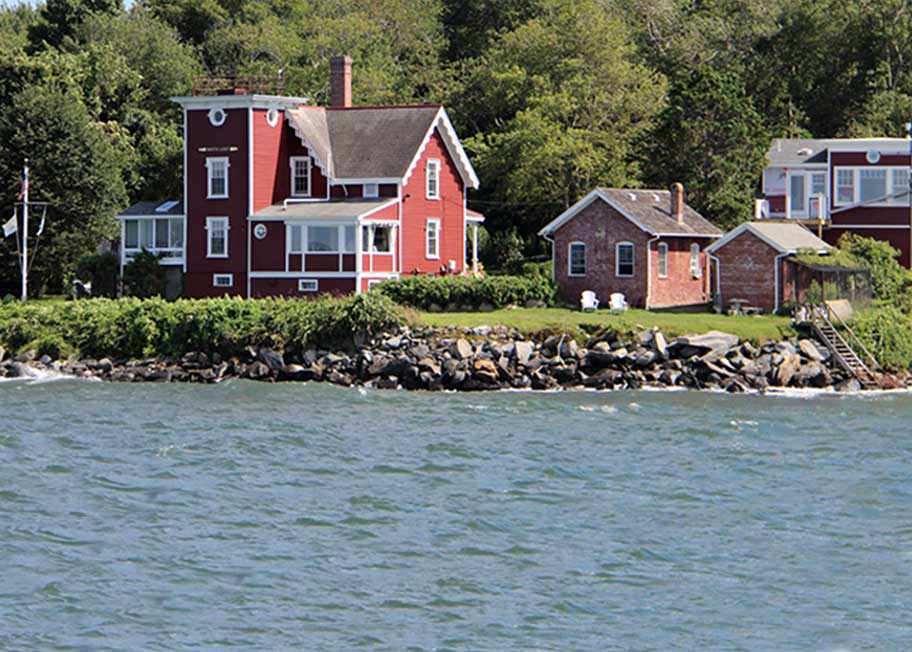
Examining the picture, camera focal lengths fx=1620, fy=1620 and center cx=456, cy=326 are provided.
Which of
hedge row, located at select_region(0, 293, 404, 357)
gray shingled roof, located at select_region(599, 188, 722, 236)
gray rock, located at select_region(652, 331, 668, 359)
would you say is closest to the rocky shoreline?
gray rock, located at select_region(652, 331, 668, 359)

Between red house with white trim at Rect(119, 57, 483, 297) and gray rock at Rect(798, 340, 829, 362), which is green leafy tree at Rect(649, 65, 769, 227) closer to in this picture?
red house with white trim at Rect(119, 57, 483, 297)

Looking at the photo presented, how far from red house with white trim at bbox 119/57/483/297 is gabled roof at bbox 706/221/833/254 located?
10.9 meters

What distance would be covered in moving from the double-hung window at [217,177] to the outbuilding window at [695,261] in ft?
54.7

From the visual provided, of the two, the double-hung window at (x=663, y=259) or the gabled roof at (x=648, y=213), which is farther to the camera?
the double-hung window at (x=663, y=259)

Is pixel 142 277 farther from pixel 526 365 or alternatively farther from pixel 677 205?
pixel 677 205

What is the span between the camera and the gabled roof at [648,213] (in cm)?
5400

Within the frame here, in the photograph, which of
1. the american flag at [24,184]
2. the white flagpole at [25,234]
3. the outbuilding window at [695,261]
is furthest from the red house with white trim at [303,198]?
the outbuilding window at [695,261]

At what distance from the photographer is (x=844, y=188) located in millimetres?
62062

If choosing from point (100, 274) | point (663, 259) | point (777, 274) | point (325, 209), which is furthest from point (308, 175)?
point (777, 274)

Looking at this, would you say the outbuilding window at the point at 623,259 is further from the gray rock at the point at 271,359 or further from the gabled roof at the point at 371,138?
the gray rock at the point at 271,359

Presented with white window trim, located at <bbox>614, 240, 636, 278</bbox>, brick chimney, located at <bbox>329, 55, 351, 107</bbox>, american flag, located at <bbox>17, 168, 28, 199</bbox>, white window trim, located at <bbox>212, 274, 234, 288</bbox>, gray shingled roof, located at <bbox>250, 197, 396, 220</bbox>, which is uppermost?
brick chimney, located at <bbox>329, 55, 351, 107</bbox>

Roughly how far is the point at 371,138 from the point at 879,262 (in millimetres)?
18543

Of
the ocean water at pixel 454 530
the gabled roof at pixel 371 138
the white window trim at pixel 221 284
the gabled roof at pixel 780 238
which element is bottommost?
the ocean water at pixel 454 530

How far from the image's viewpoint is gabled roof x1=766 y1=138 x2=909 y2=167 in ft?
203
